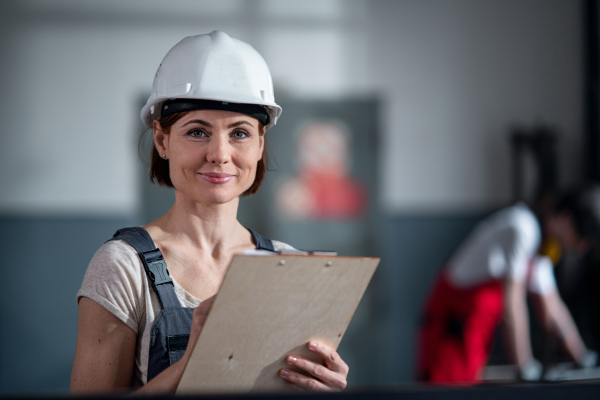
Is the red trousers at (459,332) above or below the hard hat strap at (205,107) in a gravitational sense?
below

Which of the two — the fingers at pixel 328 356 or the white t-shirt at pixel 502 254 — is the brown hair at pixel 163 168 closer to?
the fingers at pixel 328 356

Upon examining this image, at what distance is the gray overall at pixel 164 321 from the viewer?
27.6 inches

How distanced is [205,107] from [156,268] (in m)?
0.21

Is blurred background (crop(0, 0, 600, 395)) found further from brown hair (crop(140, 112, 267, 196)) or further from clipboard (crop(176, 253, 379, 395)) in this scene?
clipboard (crop(176, 253, 379, 395))

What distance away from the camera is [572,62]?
12.7 feet

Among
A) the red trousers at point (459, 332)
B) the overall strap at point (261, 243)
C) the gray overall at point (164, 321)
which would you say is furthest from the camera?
the red trousers at point (459, 332)

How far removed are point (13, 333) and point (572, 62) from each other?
13.0ft

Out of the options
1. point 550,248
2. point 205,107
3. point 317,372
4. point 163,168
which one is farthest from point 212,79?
point 550,248

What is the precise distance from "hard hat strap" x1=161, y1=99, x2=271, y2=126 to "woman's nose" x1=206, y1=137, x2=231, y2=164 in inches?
1.6

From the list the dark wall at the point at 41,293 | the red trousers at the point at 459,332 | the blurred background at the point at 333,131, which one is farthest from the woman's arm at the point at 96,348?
the dark wall at the point at 41,293

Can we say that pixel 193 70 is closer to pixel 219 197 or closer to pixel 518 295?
pixel 219 197

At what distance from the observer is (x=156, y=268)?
71 centimetres

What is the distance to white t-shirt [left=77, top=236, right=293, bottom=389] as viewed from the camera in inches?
27.2

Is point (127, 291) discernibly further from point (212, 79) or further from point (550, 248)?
point (550, 248)
